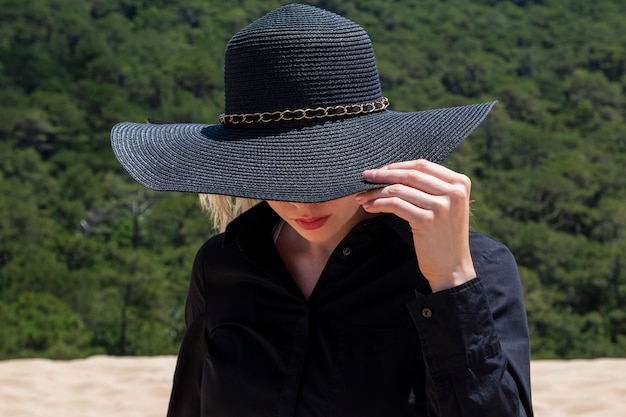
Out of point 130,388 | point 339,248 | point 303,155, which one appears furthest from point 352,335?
point 130,388

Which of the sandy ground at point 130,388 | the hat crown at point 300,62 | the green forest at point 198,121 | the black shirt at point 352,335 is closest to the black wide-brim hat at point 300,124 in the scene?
the hat crown at point 300,62

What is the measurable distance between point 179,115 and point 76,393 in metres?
16.3

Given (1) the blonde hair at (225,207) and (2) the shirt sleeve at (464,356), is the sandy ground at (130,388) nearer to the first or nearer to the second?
(1) the blonde hair at (225,207)

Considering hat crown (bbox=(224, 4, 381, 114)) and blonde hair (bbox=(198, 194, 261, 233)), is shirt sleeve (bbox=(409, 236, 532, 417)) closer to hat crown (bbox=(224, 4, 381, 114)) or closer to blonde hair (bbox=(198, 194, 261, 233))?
hat crown (bbox=(224, 4, 381, 114))

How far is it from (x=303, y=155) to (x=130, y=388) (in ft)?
10.0

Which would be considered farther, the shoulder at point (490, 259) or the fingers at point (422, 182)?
the shoulder at point (490, 259)

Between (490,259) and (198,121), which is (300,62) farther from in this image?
(198,121)

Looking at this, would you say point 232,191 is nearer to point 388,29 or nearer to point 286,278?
point 286,278

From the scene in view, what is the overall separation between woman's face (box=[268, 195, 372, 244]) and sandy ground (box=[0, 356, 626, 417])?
98.7 inches

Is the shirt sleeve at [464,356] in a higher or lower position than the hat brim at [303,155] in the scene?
lower

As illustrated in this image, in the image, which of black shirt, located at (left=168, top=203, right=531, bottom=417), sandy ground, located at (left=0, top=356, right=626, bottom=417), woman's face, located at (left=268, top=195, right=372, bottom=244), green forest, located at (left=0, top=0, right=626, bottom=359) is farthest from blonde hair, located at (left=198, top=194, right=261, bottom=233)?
green forest, located at (left=0, top=0, right=626, bottom=359)

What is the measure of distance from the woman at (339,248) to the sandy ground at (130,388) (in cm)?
246

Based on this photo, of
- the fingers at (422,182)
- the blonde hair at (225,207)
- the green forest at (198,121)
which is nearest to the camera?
the fingers at (422,182)

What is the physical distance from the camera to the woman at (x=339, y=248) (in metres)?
0.85
